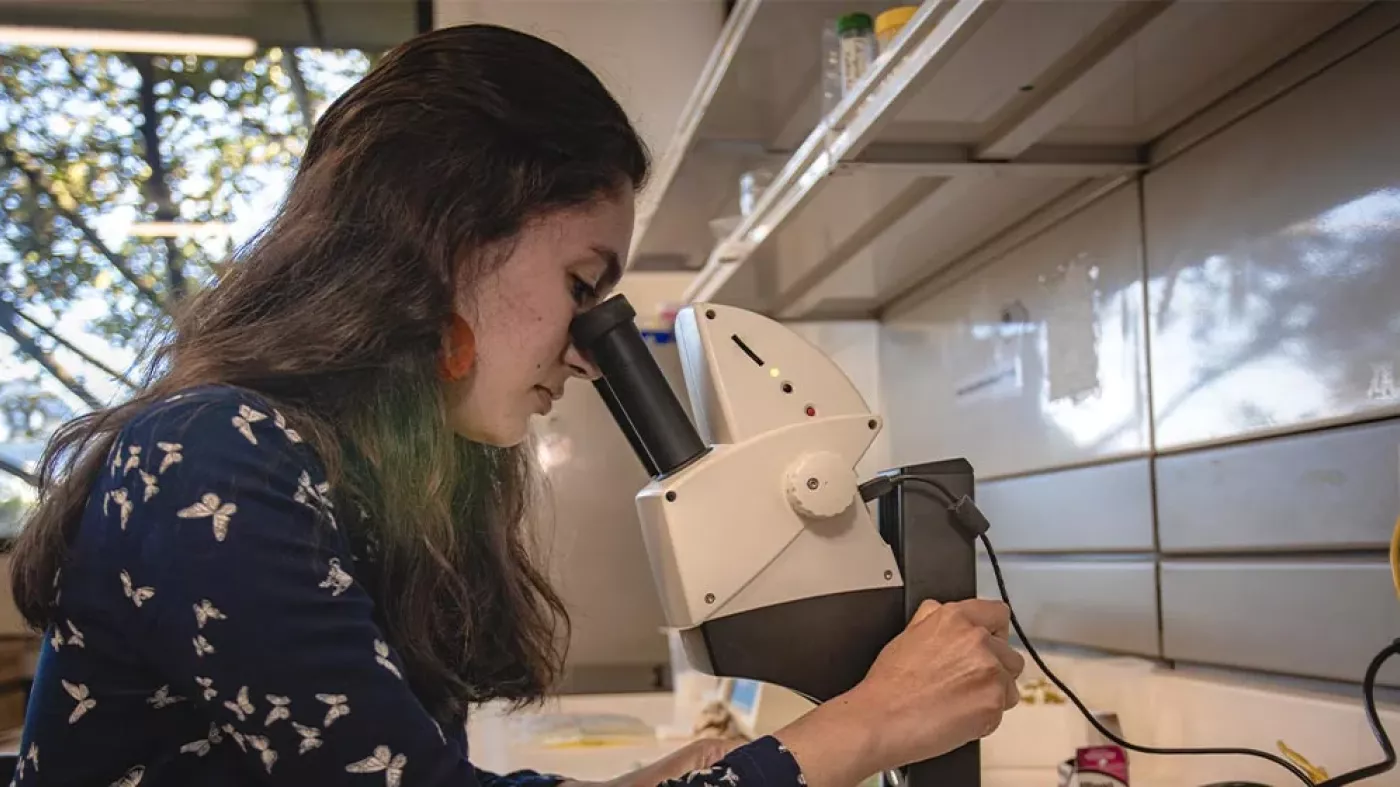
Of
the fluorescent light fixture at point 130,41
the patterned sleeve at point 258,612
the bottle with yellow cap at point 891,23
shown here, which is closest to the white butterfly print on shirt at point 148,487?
the patterned sleeve at point 258,612

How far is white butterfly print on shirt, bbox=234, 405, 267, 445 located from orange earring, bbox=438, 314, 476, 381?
0.66 ft

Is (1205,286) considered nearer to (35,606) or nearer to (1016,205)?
(1016,205)

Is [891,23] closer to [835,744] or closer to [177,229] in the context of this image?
[835,744]

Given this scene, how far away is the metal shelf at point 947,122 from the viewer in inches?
45.8

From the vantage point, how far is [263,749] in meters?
0.75

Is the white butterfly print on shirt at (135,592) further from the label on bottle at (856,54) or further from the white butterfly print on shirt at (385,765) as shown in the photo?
the label on bottle at (856,54)

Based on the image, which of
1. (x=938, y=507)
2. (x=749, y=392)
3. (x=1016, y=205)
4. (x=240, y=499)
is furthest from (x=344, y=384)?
(x=1016, y=205)

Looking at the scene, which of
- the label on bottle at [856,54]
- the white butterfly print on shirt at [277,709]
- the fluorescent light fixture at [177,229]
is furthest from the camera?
the fluorescent light fixture at [177,229]

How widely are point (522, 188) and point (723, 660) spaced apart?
0.42 metres

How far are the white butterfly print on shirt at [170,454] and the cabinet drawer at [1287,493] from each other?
40.4 inches

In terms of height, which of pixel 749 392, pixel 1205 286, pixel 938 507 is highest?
pixel 1205 286

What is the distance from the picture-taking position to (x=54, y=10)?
132 inches

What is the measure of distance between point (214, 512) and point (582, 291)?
15.9 inches

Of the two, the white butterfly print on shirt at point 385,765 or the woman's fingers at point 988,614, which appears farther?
the woman's fingers at point 988,614
